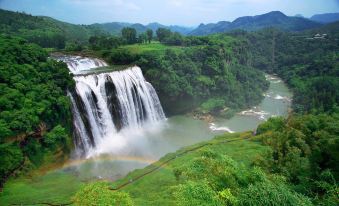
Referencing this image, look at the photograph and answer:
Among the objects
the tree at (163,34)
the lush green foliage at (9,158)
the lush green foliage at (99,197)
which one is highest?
the tree at (163,34)

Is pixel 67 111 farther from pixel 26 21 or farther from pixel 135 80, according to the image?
pixel 26 21

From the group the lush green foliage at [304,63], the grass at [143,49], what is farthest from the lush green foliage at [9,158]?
the lush green foliage at [304,63]

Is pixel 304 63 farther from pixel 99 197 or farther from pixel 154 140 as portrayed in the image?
pixel 99 197

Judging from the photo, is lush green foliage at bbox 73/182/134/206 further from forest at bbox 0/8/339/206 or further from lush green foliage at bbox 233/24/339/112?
lush green foliage at bbox 233/24/339/112

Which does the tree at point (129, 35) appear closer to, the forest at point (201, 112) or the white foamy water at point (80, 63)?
the forest at point (201, 112)

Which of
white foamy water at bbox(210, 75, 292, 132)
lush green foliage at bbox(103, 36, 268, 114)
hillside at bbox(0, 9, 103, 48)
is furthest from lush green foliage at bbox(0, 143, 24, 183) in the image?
hillside at bbox(0, 9, 103, 48)
